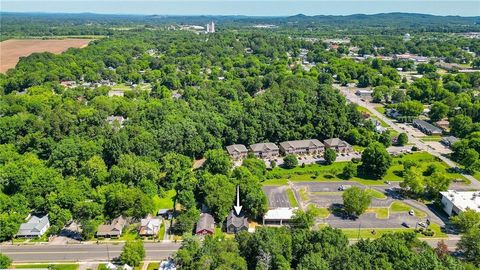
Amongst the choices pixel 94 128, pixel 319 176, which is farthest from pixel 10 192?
pixel 319 176

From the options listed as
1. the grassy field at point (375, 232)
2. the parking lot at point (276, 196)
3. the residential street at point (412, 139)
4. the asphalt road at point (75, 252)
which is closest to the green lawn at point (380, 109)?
the residential street at point (412, 139)

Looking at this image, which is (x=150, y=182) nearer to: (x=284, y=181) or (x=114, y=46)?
(x=284, y=181)

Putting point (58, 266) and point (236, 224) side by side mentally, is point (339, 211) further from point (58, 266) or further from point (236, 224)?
point (58, 266)

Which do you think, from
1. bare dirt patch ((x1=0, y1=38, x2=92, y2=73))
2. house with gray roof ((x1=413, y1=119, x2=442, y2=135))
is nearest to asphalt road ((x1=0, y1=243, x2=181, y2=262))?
house with gray roof ((x1=413, y1=119, x2=442, y2=135))

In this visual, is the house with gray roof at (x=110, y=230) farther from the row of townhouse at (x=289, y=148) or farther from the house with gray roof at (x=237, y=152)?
the row of townhouse at (x=289, y=148)

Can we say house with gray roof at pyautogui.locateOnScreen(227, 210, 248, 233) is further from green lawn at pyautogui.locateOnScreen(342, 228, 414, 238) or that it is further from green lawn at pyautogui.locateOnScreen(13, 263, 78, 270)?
green lawn at pyautogui.locateOnScreen(13, 263, 78, 270)

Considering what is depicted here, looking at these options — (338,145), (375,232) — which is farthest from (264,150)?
(375,232)

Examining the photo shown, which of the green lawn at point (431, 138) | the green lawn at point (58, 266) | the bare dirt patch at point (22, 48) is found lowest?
the green lawn at point (58, 266)
